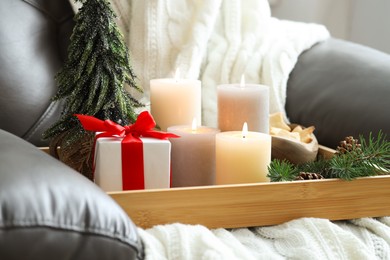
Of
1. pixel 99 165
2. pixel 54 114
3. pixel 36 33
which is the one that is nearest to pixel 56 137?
pixel 99 165

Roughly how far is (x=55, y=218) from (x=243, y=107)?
52 centimetres

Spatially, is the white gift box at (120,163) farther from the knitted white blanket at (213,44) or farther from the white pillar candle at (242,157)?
the knitted white blanket at (213,44)

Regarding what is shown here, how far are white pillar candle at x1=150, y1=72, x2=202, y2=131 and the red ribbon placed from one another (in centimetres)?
15

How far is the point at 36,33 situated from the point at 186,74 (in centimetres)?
34

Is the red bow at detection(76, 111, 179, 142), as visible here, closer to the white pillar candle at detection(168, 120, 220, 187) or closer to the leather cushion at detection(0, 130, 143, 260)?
the white pillar candle at detection(168, 120, 220, 187)

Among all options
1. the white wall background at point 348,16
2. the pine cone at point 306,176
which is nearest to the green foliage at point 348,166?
the pine cone at point 306,176

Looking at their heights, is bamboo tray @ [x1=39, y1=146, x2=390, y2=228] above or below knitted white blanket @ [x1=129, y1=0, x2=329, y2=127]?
below

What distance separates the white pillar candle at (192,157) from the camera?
103cm

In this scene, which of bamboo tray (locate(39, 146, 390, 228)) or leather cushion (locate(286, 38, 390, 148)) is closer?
bamboo tray (locate(39, 146, 390, 228))

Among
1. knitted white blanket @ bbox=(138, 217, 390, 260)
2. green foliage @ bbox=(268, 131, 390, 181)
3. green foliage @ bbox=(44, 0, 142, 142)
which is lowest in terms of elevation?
knitted white blanket @ bbox=(138, 217, 390, 260)

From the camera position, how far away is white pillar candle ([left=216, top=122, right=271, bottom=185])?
1020mm

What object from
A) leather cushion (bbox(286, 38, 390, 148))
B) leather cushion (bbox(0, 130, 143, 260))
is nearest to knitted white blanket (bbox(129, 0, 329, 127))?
leather cushion (bbox(286, 38, 390, 148))

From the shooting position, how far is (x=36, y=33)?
1420mm

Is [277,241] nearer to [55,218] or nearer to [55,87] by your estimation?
[55,218]
